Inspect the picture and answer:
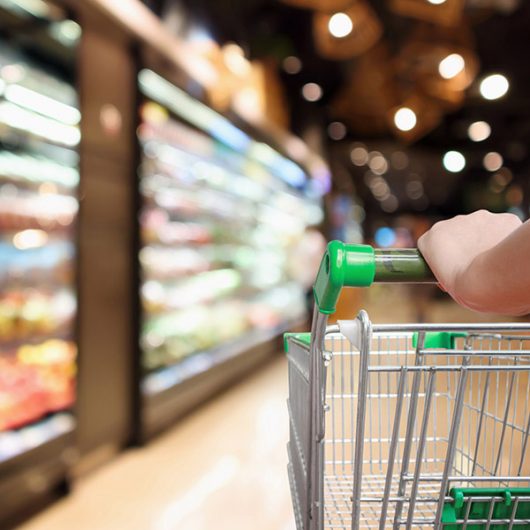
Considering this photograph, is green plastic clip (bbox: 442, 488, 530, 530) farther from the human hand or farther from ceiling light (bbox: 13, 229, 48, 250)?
ceiling light (bbox: 13, 229, 48, 250)

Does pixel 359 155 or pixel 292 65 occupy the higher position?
pixel 292 65

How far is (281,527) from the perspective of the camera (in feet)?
9.77

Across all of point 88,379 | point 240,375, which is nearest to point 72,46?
point 88,379

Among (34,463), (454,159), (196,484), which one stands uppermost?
(454,159)

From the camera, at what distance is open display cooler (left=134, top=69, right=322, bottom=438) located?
465cm

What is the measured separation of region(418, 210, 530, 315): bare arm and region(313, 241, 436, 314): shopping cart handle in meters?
0.02

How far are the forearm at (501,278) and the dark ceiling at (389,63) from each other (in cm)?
451

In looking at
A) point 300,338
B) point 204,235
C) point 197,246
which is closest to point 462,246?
point 300,338

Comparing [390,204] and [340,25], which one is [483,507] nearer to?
[340,25]

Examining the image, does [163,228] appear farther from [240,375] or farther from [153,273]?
[240,375]

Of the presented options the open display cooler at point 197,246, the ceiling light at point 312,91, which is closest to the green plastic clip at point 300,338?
the open display cooler at point 197,246

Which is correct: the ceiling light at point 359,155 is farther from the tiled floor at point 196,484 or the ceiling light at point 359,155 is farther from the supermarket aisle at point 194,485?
the supermarket aisle at point 194,485

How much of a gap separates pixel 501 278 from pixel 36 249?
9.81 ft

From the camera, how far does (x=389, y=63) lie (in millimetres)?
8062
